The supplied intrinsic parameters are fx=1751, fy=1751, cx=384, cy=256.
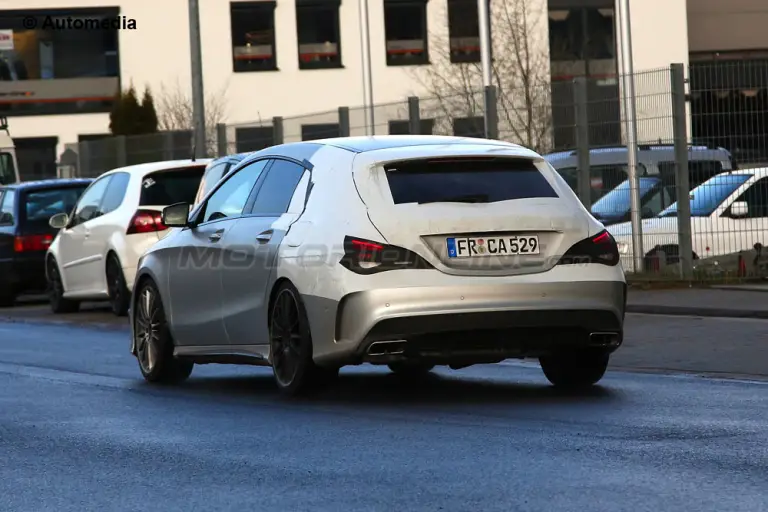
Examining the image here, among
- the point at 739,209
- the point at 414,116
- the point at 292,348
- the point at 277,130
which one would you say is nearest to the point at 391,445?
the point at 292,348

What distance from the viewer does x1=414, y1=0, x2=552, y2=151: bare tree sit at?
67.3 feet

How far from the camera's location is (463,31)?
54.1m

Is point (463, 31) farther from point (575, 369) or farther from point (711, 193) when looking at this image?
point (575, 369)

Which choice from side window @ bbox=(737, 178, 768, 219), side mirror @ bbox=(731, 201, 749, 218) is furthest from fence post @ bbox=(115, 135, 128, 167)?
side window @ bbox=(737, 178, 768, 219)

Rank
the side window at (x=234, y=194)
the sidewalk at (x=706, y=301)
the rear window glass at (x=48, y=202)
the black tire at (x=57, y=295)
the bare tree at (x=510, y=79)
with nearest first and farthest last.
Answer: the side window at (x=234, y=194) → the sidewalk at (x=706, y=301) → the bare tree at (x=510, y=79) → the black tire at (x=57, y=295) → the rear window glass at (x=48, y=202)

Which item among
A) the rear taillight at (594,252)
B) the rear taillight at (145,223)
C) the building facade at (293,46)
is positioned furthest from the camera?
the building facade at (293,46)

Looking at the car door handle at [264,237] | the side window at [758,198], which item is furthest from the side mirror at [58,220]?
the car door handle at [264,237]

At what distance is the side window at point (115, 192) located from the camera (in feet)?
61.9

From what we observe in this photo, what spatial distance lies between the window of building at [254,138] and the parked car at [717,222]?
26.9 ft

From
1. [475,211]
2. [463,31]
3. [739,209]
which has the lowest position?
[739,209]

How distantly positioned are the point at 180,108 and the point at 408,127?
29869 millimetres

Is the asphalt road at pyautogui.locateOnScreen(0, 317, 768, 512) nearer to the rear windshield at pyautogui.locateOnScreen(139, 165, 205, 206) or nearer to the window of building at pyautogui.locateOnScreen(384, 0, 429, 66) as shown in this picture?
the rear windshield at pyautogui.locateOnScreen(139, 165, 205, 206)

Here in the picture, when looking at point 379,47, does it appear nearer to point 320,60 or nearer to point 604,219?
point 320,60

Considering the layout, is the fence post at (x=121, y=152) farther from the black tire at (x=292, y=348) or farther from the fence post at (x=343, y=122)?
the black tire at (x=292, y=348)
